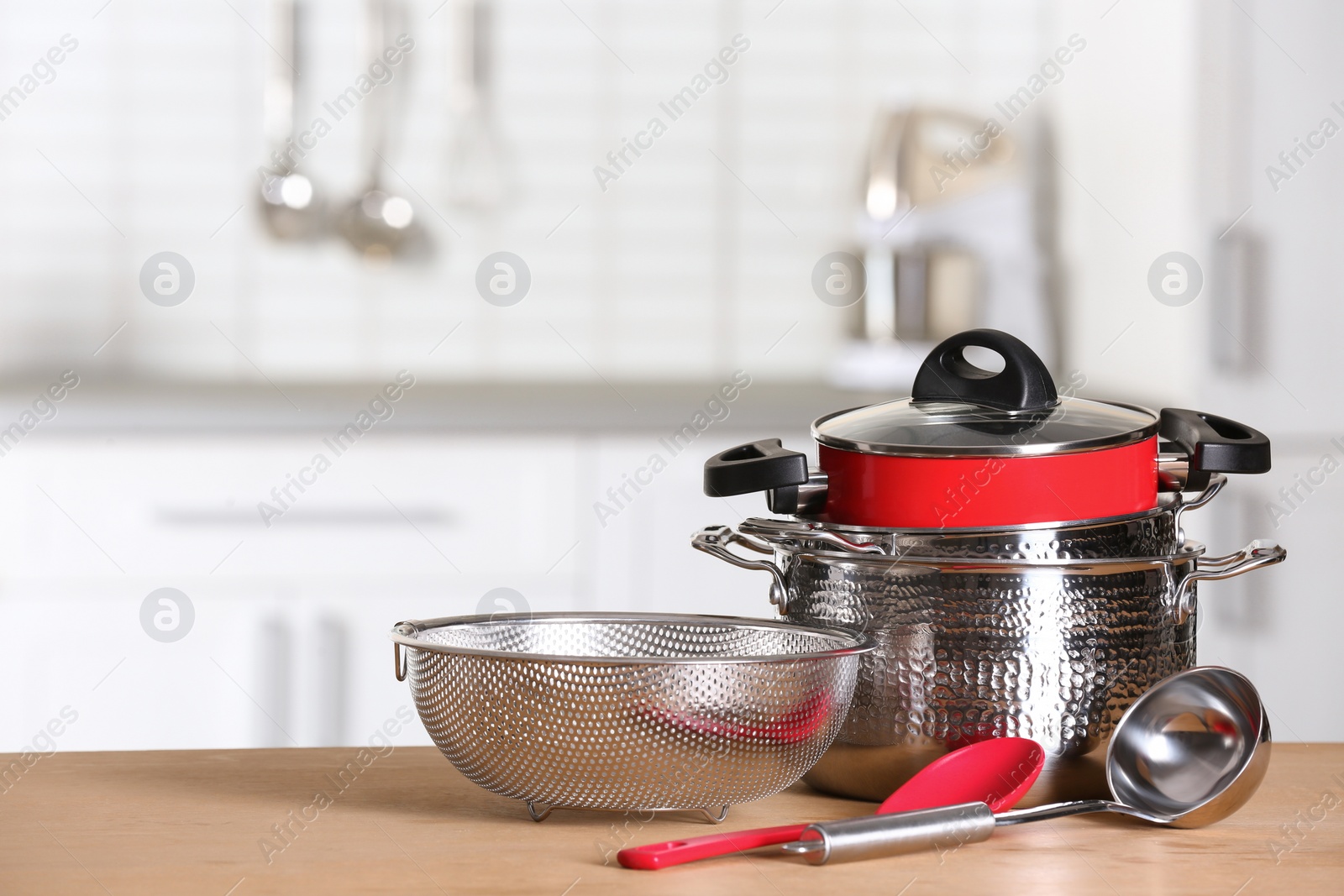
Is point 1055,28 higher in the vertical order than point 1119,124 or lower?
higher

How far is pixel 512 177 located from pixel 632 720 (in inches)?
77.4

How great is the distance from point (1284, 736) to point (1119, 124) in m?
0.98

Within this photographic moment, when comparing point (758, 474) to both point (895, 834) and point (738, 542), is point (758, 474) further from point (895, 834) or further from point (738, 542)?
point (895, 834)

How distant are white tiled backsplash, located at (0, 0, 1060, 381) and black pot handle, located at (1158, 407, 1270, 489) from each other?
1708mm

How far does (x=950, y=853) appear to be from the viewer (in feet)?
1.88

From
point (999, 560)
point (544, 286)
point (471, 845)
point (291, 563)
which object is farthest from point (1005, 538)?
point (544, 286)

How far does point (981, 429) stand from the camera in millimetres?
688

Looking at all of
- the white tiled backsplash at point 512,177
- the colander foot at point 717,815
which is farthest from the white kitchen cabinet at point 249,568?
the colander foot at point 717,815

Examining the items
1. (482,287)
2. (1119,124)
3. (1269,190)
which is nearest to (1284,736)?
(1269,190)

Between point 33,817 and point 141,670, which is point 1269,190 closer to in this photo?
point 141,670

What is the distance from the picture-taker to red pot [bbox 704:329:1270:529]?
2.17ft

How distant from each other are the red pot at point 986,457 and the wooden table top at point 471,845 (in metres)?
0.15

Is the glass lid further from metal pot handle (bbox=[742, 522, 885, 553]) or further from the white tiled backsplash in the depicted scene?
the white tiled backsplash

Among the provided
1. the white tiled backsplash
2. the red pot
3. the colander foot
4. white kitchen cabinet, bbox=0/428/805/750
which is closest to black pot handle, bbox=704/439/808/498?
the red pot
